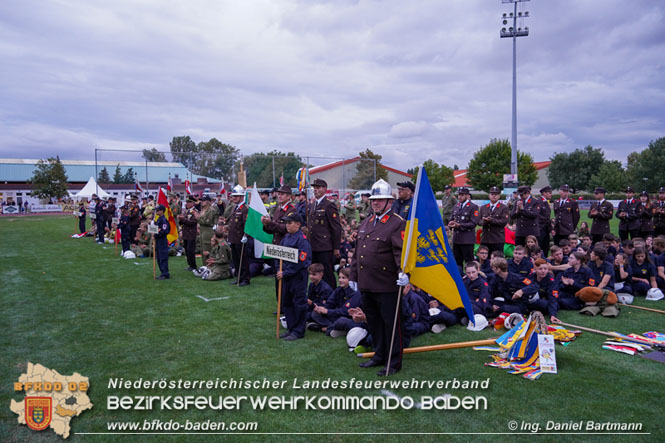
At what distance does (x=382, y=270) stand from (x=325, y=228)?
3.16 m

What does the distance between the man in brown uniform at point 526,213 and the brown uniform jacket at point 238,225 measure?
6.49 meters

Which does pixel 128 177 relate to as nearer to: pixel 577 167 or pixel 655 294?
pixel 655 294

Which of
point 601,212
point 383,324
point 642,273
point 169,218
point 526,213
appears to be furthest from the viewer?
point 169,218

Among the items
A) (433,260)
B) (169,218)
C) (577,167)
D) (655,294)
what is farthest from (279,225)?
(577,167)

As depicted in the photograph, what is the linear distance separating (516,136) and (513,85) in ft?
9.52

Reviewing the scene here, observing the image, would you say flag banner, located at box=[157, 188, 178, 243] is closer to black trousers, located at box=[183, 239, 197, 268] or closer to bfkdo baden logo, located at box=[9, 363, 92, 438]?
black trousers, located at box=[183, 239, 197, 268]

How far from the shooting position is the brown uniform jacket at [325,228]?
8023 mm

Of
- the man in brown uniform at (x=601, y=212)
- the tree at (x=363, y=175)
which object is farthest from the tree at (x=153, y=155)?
the man in brown uniform at (x=601, y=212)

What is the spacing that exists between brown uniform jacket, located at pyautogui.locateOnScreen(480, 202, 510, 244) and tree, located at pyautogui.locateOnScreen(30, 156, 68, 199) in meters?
51.2

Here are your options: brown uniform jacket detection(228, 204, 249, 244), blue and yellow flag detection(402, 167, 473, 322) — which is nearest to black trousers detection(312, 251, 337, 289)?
brown uniform jacket detection(228, 204, 249, 244)

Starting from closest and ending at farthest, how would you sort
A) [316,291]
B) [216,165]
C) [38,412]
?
[38,412]
[316,291]
[216,165]

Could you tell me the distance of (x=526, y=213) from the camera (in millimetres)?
10141

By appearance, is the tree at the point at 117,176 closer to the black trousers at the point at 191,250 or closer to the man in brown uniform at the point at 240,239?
the black trousers at the point at 191,250

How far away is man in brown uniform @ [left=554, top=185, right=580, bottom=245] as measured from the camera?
1140 cm
